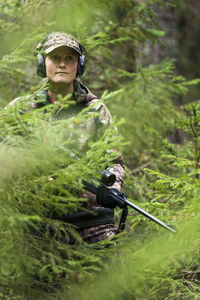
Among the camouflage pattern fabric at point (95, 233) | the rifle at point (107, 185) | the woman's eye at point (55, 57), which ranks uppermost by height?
the woman's eye at point (55, 57)

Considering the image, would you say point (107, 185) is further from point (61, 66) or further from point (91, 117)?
point (61, 66)

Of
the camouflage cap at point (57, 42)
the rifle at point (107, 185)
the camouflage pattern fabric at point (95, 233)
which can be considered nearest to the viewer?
the rifle at point (107, 185)

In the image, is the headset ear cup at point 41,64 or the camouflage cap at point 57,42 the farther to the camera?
the headset ear cup at point 41,64

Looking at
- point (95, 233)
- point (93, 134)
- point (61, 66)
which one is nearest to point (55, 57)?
point (61, 66)

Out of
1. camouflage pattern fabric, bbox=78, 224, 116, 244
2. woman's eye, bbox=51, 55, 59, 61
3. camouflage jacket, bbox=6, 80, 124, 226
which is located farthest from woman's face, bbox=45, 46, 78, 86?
camouflage pattern fabric, bbox=78, 224, 116, 244

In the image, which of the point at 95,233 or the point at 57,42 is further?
the point at 57,42

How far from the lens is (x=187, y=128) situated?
4746 millimetres

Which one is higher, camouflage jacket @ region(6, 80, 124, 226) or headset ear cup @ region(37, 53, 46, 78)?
headset ear cup @ region(37, 53, 46, 78)

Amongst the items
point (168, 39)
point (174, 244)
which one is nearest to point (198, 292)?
point (174, 244)

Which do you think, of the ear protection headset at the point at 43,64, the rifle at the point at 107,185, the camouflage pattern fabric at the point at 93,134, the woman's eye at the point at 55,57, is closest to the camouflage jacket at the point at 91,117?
the camouflage pattern fabric at the point at 93,134

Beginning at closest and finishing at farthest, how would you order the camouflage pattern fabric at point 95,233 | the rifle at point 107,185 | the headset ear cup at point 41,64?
the rifle at point 107,185, the camouflage pattern fabric at point 95,233, the headset ear cup at point 41,64

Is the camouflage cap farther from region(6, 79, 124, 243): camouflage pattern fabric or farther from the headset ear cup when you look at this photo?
region(6, 79, 124, 243): camouflage pattern fabric

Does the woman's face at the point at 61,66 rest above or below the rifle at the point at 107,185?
above

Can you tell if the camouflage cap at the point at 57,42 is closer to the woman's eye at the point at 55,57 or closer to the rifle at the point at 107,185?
the woman's eye at the point at 55,57
